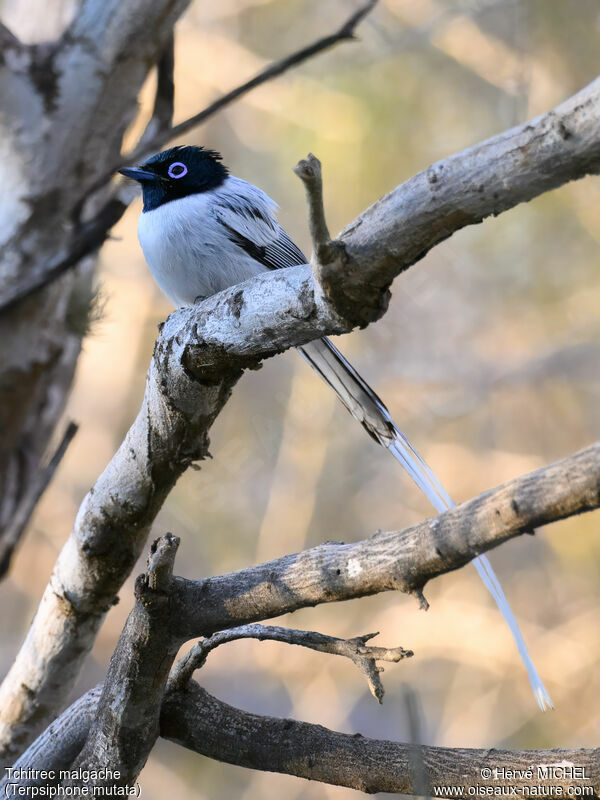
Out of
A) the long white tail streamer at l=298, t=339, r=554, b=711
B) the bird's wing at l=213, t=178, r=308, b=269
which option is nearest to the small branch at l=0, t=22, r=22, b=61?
the bird's wing at l=213, t=178, r=308, b=269

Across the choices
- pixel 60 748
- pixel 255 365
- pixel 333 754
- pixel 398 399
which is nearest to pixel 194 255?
pixel 255 365

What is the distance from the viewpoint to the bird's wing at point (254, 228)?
376 cm

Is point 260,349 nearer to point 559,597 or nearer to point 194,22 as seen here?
point 559,597

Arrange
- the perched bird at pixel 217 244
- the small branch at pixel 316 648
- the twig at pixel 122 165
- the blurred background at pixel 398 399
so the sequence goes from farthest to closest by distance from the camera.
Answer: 1. the blurred background at pixel 398 399
2. the twig at pixel 122 165
3. the perched bird at pixel 217 244
4. the small branch at pixel 316 648

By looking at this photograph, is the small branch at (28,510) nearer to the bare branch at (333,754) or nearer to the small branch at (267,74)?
the small branch at (267,74)

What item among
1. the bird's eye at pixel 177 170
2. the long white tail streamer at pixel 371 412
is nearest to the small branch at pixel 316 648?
the long white tail streamer at pixel 371 412

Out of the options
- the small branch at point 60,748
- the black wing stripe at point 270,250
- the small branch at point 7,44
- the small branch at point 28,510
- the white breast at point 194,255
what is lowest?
the small branch at point 60,748

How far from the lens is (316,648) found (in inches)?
96.3

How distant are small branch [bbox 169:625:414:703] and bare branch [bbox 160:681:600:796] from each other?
13cm

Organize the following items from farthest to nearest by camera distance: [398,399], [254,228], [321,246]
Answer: [398,399], [254,228], [321,246]

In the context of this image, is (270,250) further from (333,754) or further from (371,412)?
(333,754)

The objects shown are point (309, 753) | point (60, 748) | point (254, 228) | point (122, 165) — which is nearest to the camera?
point (309, 753)

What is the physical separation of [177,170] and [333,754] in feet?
9.03

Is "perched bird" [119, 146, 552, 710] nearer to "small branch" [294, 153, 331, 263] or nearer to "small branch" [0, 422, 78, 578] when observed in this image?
"small branch" [0, 422, 78, 578]
